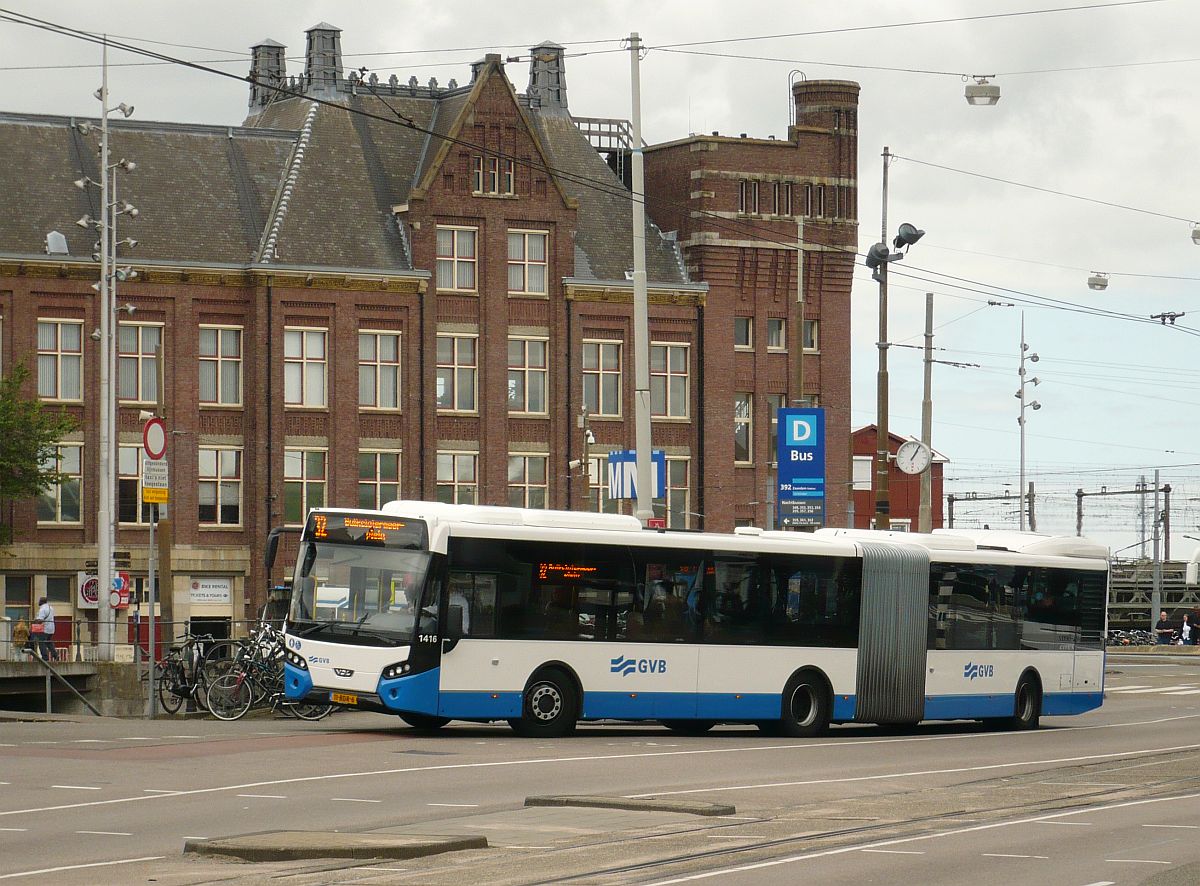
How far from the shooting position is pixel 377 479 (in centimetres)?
5997

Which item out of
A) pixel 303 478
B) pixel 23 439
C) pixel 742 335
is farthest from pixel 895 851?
pixel 742 335

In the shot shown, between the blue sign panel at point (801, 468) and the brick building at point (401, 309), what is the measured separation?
598 inches

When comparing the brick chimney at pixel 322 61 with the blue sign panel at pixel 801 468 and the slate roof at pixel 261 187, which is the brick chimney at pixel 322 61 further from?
the blue sign panel at pixel 801 468

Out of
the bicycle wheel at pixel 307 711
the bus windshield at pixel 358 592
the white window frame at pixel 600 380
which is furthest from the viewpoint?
the white window frame at pixel 600 380

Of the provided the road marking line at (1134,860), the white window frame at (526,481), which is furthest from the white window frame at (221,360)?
the road marking line at (1134,860)

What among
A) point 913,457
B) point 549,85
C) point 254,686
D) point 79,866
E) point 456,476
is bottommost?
point 254,686

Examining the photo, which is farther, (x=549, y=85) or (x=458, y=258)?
(x=549, y=85)

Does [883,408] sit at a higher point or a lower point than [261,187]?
lower

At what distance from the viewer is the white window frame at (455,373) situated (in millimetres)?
60750

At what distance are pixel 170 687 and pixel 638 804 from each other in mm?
15851

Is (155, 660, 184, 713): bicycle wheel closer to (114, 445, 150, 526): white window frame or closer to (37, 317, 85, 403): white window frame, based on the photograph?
(114, 445, 150, 526): white window frame

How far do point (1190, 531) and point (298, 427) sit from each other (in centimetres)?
9733

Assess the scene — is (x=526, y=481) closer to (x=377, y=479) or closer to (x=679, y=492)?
(x=377, y=479)

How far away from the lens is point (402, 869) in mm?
12758
